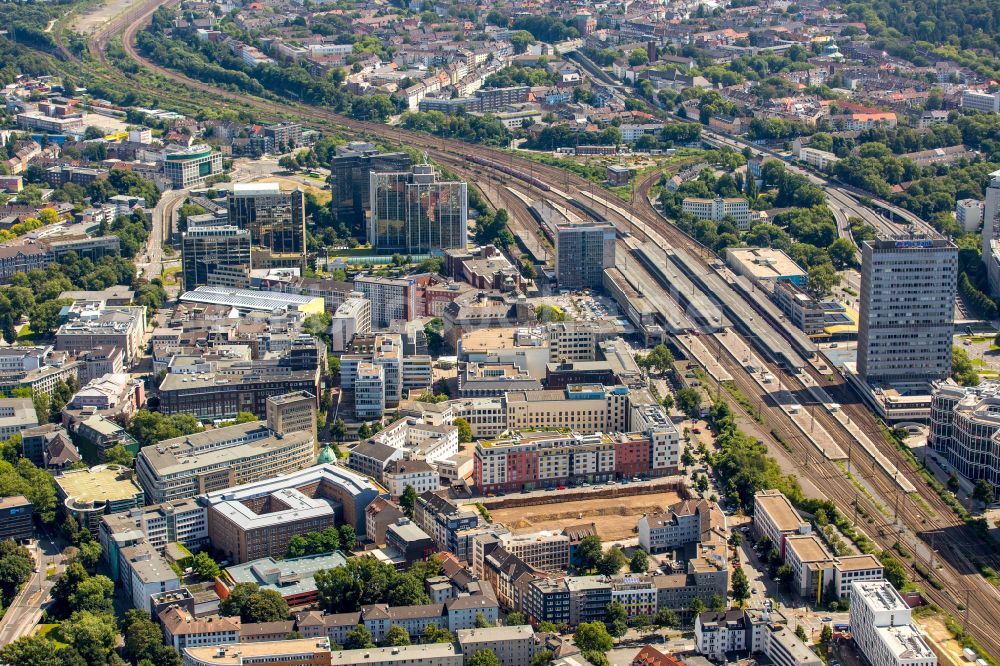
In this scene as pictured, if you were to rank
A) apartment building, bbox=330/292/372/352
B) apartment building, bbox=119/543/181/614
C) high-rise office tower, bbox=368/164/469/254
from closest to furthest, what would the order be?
apartment building, bbox=119/543/181/614, apartment building, bbox=330/292/372/352, high-rise office tower, bbox=368/164/469/254

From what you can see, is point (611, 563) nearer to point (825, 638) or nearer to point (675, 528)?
point (675, 528)

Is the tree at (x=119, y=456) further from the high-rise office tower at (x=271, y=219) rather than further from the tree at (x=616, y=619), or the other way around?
the high-rise office tower at (x=271, y=219)

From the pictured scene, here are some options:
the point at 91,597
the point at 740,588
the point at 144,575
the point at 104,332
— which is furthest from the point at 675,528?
the point at 104,332

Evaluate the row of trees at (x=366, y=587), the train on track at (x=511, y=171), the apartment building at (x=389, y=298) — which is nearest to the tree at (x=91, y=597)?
the row of trees at (x=366, y=587)

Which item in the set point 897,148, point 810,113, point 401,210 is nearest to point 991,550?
point 401,210

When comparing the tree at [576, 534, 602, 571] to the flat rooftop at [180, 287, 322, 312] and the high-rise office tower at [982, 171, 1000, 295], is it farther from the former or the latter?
the high-rise office tower at [982, 171, 1000, 295]

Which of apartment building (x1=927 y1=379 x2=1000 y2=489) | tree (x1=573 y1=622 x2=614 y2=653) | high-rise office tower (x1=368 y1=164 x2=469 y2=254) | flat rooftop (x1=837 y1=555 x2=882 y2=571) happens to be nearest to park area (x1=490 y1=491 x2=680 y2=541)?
flat rooftop (x1=837 y1=555 x2=882 y2=571)
